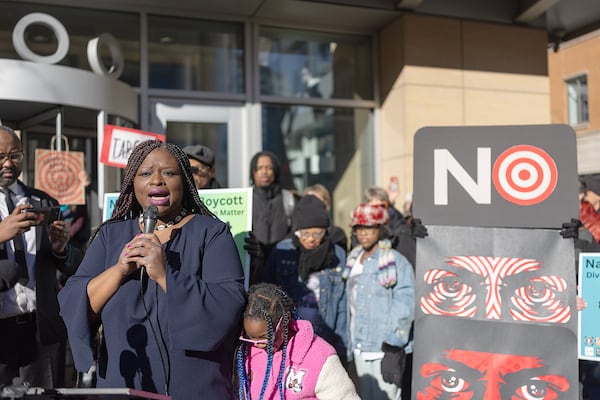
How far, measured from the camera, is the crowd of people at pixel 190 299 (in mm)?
2051

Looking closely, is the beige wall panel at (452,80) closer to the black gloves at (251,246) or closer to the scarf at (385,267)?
the scarf at (385,267)

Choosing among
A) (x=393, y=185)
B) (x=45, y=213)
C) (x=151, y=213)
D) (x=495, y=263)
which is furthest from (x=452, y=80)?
(x=151, y=213)

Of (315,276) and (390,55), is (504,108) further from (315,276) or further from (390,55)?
(315,276)

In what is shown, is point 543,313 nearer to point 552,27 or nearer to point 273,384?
point 273,384

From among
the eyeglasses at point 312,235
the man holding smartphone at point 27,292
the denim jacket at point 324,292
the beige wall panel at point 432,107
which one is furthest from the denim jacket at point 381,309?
the beige wall panel at point 432,107

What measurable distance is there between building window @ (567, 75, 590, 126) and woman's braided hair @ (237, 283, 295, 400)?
18.6 meters

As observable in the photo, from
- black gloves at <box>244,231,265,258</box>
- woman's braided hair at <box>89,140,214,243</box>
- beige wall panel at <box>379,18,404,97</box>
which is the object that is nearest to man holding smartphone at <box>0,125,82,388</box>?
woman's braided hair at <box>89,140,214,243</box>

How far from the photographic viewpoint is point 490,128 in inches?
142

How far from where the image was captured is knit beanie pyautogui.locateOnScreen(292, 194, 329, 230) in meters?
4.71

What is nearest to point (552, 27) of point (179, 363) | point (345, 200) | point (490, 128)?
point (345, 200)

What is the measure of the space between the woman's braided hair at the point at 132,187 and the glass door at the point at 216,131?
234 inches

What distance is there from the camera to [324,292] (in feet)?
15.2

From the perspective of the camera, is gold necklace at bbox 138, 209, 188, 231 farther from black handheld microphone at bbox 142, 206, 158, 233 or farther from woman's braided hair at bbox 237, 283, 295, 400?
woman's braided hair at bbox 237, 283, 295, 400

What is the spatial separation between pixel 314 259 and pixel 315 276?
0.15 metres
